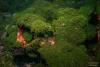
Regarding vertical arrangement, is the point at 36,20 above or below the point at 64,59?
above

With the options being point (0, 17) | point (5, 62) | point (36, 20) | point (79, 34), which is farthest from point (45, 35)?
point (0, 17)

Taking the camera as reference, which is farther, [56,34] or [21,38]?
[21,38]

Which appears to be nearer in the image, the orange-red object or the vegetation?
the vegetation

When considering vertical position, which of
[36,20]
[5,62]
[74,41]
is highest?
[36,20]

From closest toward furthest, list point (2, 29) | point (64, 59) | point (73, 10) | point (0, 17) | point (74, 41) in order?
point (64, 59)
point (74, 41)
point (73, 10)
point (2, 29)
point (0, 17)

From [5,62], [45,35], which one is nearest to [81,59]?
[45,35]

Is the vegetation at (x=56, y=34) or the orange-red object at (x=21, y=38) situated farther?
the orange-red object at (x=21, y=38)

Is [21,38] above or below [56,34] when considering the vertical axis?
below

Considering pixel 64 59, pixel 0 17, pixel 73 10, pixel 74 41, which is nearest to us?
pixel 64 59

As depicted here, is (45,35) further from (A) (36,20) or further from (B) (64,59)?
(B) (64,59)

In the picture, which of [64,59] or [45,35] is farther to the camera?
[45,35]

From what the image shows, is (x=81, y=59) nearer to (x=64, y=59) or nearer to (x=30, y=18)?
(x=64, y=59)
